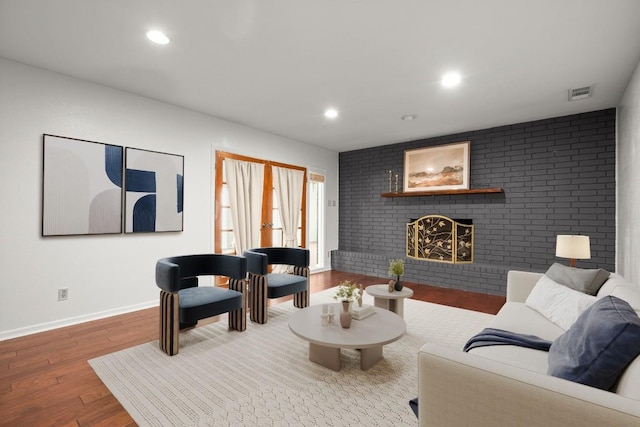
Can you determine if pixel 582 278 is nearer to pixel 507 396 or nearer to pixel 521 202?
pixel 507 396

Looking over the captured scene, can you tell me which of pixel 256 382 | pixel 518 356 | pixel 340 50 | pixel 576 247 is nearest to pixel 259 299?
pixel 256 382

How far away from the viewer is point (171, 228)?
161 inches

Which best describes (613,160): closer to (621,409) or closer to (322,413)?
(621,409)

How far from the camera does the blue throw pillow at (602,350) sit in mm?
1129

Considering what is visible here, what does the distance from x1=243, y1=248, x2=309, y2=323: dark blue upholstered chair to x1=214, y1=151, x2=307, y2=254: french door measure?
3.58ft

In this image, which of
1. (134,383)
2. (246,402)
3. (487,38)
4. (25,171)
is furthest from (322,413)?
(25,171)

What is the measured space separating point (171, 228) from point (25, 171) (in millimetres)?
1518

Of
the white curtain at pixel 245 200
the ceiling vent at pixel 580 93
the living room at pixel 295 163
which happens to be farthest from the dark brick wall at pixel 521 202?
the white curtain at pixel 245 200

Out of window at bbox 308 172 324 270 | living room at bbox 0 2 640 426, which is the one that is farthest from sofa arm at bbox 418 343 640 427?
window at bbox 308 172 324 270

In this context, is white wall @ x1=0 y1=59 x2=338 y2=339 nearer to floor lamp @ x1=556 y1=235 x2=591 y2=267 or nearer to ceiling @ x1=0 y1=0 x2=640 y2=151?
ceiling @ x1=0 y1=0 x2=640 y2=151

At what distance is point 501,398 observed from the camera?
112cm

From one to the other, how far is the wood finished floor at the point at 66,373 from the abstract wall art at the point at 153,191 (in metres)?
1.08

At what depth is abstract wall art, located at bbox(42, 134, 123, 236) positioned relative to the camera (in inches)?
124

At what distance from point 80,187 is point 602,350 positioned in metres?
4.26
